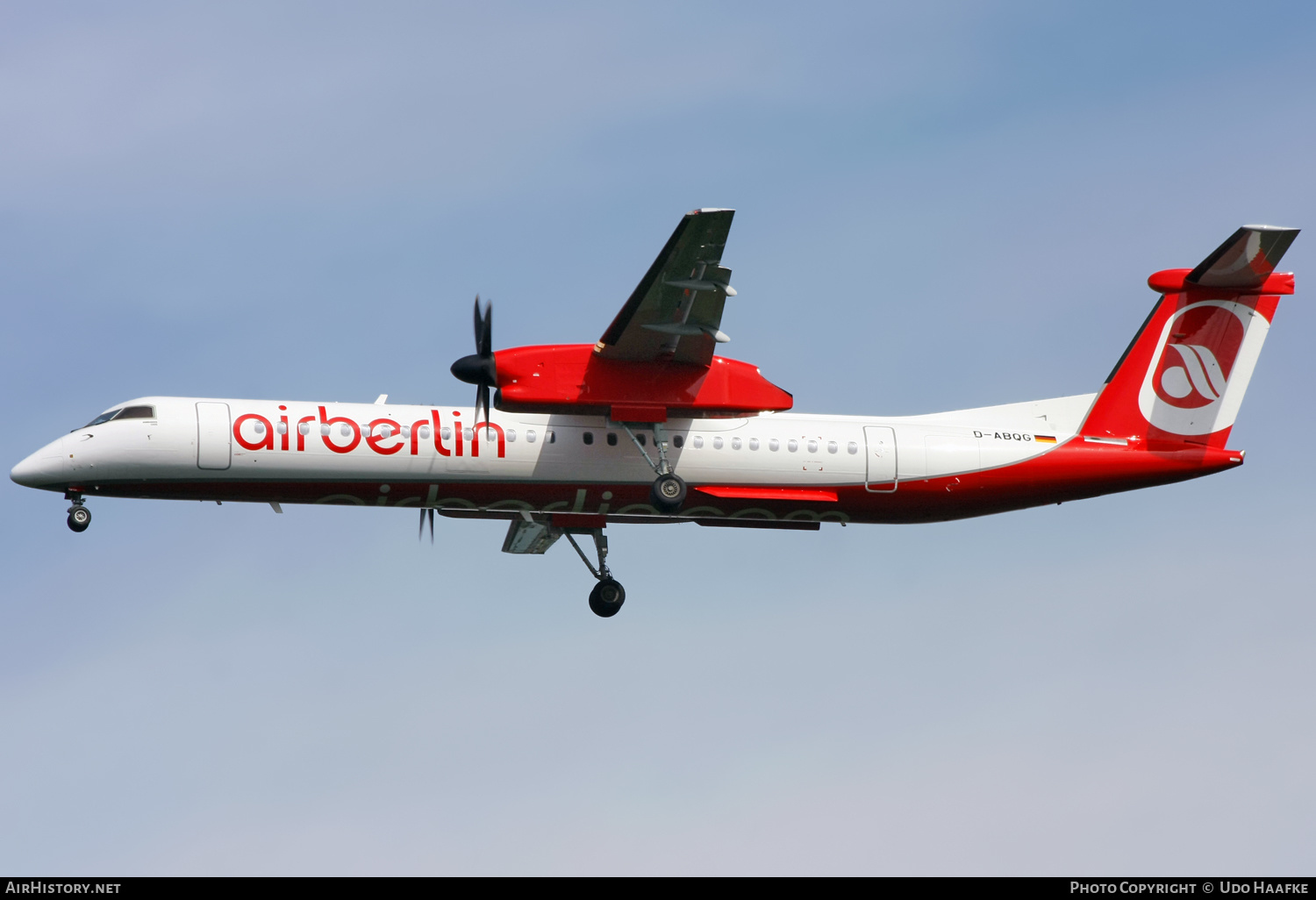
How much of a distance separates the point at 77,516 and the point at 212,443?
237cm

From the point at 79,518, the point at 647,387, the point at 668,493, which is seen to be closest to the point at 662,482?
the point at 668,493

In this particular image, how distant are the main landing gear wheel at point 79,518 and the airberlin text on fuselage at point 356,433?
8.50ft

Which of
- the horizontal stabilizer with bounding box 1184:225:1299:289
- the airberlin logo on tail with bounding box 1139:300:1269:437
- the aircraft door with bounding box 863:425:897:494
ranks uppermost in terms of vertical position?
the horizontal stabilizer with bounding box 1184:225:1299:289

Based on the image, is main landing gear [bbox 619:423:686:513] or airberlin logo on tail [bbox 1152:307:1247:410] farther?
airberlin logo on tail [bbox 1152:307:1247:410]

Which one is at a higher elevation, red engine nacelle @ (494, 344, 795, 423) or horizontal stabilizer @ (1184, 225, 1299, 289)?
horizontal stabilizer @ (1184, 225, 1299, 289)

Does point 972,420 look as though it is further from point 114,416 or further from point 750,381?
point 114,416

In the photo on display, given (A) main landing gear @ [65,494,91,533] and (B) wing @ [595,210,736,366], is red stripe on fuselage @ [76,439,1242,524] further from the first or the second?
(B) wing @ [595,210,736,366]

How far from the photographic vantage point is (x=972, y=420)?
27.2 m

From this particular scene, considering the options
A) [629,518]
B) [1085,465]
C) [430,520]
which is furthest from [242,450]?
[1085,465]

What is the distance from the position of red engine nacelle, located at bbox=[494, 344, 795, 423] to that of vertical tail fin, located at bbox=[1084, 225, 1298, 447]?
21.1ft

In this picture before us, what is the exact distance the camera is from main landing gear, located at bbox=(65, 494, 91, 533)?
2395cm

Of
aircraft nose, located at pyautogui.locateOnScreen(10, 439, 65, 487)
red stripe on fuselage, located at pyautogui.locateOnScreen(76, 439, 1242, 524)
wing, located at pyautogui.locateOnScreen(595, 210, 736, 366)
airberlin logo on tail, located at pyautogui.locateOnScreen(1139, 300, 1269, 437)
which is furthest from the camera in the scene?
airberlin logo on tail, located at pyautogui.locateOnScreen(1139, 300, 1269, 437)

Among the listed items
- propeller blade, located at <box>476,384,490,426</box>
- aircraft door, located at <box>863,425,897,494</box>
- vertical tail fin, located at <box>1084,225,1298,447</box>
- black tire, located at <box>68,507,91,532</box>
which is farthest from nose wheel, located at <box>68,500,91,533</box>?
vertical tail fin, located at <box>1084,225,1298,447</box>

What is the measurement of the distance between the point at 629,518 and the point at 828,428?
12.0ft
